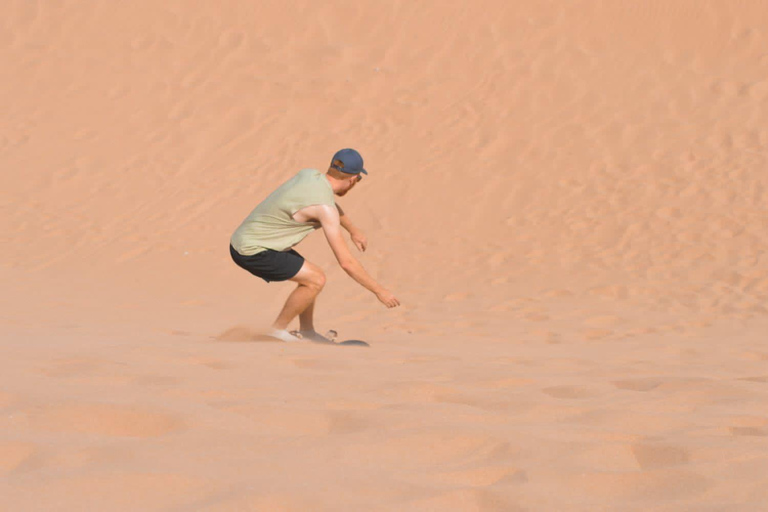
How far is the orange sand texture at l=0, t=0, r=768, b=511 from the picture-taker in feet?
6.88

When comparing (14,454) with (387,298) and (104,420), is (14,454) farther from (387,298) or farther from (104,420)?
(387,298)

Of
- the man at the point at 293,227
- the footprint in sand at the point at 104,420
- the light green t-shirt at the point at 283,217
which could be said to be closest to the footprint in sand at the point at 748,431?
the footprint in sand at the point at 104,420

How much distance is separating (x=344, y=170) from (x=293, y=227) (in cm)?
43

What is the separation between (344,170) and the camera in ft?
15.5

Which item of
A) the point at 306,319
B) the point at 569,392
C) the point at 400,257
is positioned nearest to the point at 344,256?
the point at 306,319

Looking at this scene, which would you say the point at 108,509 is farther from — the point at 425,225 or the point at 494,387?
the point at 425,225

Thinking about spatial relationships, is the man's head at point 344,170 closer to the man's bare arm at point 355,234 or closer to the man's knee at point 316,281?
the man's bare arm at point 355,234

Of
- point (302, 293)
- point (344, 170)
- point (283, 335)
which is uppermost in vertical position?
point (344, 170)

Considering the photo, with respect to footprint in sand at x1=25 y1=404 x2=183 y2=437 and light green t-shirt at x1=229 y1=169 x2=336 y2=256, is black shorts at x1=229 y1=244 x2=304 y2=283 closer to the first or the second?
light green t-shirt at x1=229 y1=169 x2=336 y2=256

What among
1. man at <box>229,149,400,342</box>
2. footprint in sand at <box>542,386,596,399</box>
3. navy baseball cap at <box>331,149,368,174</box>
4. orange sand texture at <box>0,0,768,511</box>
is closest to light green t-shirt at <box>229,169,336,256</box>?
man at <box>229,149,400,342</box>

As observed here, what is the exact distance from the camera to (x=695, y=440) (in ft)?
7.76

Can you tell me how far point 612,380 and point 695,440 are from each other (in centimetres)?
122

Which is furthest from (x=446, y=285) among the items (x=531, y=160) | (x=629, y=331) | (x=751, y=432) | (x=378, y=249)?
(x=751, y=432)

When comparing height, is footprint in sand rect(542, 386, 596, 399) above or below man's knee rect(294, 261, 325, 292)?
below
